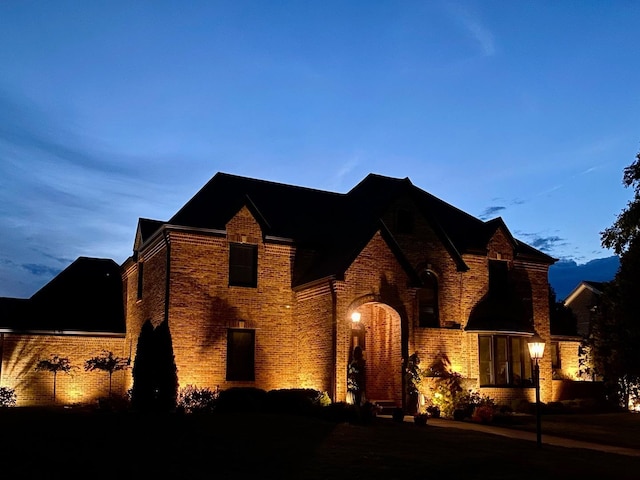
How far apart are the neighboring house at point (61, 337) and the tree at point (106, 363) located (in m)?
0.33

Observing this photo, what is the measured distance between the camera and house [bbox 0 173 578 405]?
26.4 m

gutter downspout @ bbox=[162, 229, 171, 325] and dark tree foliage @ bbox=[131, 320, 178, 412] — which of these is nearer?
dark tree foliage @ bbox=[131, 320, 178, 412]

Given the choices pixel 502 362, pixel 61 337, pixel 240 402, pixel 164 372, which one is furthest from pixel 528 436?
pixel 61 337

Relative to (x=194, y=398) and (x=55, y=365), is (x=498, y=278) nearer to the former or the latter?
(x=194, y=398)

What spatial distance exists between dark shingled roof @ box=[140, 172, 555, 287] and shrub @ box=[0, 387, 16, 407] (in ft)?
26.8

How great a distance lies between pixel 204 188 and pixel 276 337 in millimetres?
7098

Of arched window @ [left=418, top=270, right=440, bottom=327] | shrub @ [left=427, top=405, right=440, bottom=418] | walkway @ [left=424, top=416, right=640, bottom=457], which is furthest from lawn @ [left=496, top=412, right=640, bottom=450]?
arched window @ [left=418, top=270, right=440, bottom=327]

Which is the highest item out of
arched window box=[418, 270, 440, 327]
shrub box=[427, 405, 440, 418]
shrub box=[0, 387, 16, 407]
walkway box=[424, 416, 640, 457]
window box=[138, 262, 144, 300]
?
window box=[138, 262, 144, 300]

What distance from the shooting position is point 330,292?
25.9 m

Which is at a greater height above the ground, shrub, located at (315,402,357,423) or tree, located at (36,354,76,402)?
tree, located at (36,354,76,402)

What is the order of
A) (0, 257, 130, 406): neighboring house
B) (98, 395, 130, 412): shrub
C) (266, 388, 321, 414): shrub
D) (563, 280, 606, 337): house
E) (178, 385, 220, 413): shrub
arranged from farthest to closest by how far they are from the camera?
(563, 280, 606, 337): house, (0, 257, 130, 406): neighboring house, (98, 395, 130, 412): shrub, (178, 385, 220, 413): shrub, (266, 388, 321, 414): shrub

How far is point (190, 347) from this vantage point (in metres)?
26.5

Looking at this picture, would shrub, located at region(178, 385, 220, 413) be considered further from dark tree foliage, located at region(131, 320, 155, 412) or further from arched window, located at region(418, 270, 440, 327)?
arched window, located at region(418, 270, 440, 327)

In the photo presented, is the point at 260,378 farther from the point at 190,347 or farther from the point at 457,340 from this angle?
the point at 457,340
